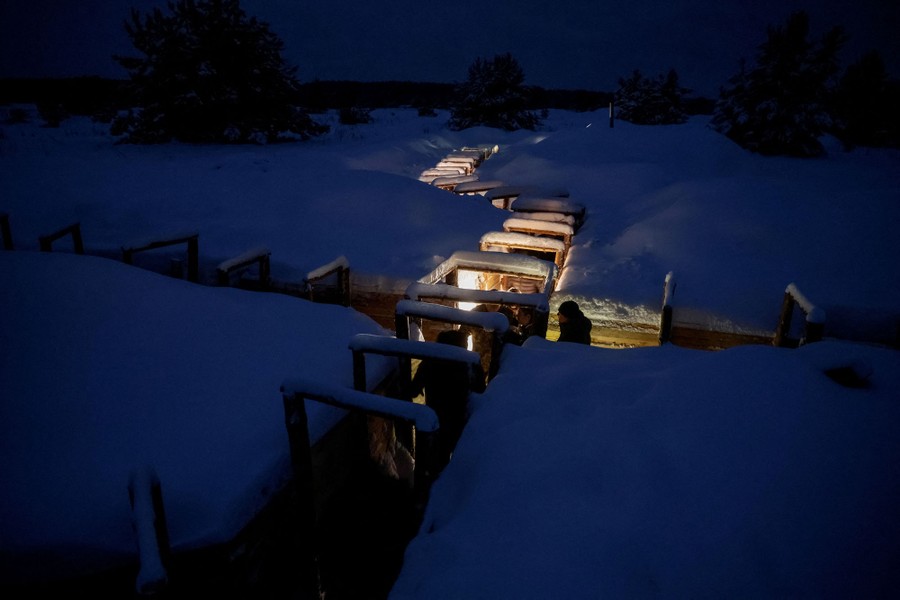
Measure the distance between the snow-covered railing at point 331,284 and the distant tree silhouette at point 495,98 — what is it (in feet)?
101

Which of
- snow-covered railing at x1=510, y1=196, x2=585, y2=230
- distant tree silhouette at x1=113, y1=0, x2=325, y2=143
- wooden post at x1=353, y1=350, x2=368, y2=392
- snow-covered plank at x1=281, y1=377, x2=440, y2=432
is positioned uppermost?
distant tree silhouette at x1=113, y1=0, x2=325, y2=143

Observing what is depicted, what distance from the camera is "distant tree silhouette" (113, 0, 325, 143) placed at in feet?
71.8

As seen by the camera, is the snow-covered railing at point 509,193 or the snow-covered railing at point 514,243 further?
the snow-covered railing at point 509,193

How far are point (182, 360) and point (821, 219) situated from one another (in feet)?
41.5

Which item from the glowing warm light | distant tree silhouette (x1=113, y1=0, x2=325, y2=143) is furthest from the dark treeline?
the glowing warm light

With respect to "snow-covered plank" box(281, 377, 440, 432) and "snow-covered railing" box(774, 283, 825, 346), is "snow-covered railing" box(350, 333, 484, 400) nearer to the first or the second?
"snow-covered plank" box(281, 377, 440, 432)

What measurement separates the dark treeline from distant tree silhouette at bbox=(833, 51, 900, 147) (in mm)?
17834

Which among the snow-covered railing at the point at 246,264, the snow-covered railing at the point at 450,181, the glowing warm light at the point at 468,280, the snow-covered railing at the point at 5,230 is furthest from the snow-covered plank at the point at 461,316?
the snow-covered railing at the point at 450,181

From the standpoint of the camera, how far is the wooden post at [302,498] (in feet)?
12.8

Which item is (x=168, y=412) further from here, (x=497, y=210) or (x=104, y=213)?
(x=497, y=210)

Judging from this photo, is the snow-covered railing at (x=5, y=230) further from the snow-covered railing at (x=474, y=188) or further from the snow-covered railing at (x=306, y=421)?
the snow-covered railing at (x=474, y=188)

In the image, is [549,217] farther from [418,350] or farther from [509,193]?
[418,350]

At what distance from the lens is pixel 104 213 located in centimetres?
1212

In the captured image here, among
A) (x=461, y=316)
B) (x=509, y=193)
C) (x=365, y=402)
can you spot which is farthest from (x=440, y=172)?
(x=365, y=402)
